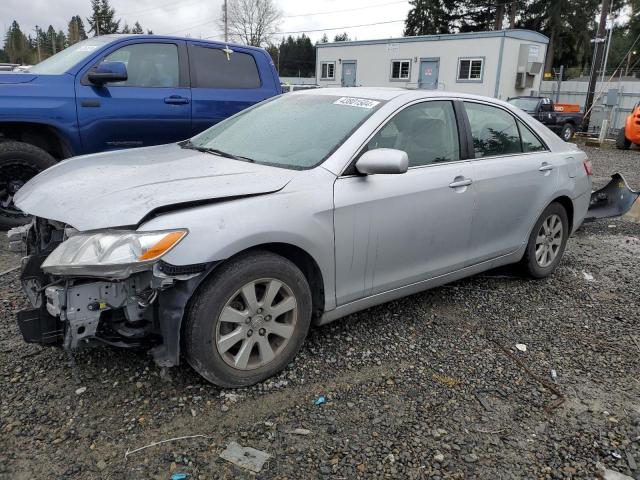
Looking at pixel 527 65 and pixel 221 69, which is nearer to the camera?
pixel 221 69

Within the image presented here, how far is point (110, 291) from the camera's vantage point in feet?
8.09

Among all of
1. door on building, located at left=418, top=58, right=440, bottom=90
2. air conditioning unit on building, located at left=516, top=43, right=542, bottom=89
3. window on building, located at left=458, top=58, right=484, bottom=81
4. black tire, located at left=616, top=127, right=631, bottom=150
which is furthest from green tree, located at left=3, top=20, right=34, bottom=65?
Answer: black tire, located at left=616, top=127, right=631, bottom=150

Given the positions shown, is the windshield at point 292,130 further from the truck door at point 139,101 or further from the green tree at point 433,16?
the green tree at point 433,16

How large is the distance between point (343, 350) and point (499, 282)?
1.99 metres

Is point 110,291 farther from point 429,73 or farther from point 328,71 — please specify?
point 328,71

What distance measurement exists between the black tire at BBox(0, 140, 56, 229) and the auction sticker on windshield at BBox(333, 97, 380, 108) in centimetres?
305

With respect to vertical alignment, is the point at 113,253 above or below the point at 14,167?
above

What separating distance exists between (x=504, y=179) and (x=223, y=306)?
2.47 m

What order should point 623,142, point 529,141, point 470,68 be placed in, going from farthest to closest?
point 470,68
point 623,142
point 529,141

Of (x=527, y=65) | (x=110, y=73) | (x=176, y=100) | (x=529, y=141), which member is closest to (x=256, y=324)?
(x=529, y=141)

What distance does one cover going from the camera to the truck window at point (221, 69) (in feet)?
19.6

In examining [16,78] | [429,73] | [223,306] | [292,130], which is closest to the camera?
[223,306]

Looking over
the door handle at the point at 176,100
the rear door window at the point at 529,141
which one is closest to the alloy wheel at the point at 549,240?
the rear door window at the point at 529,141

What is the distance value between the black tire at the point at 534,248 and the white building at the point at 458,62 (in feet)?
77.9
